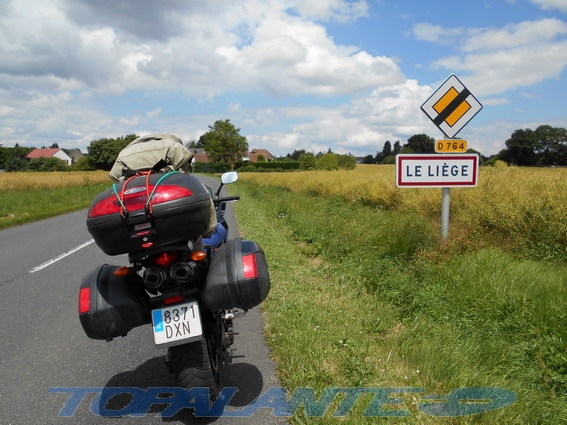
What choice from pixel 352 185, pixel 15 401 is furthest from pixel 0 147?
pixel 15 401

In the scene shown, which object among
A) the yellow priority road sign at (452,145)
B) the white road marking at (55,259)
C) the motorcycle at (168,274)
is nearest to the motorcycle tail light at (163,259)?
the motorcycle at (168,274)

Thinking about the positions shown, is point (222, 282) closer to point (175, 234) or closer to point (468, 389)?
point (175, 234)

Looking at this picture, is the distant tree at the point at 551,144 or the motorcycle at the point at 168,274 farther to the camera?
the distant tree at the point at 551,144

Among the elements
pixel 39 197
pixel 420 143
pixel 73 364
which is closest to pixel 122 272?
pixel 73 364

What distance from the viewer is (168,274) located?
245 centimetres

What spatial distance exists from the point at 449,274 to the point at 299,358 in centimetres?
233

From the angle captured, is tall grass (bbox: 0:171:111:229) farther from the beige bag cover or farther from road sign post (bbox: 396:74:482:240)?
road sign post (bbox: 396:74:482:240)

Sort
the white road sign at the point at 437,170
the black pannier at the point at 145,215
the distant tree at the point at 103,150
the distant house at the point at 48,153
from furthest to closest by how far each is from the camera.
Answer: the distant house at the point at 48,153 → the distant tree at the point at 103,150 → the white road sign at the point at 437,170 → the black pannier at the point at 145,215

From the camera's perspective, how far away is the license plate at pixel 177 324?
2398 mm

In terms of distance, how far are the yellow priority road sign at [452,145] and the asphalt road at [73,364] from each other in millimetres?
3070

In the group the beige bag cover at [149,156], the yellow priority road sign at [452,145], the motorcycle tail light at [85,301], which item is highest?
the yellow priority road sign at [452,145]

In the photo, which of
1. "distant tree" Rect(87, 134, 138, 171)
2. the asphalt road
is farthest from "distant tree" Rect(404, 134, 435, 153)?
"distant tree" Rect(87, 134, 138, 171)

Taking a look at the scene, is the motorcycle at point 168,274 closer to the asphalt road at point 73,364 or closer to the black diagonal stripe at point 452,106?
the asphalt road at point 73,364

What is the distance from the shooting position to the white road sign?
16.8ft
